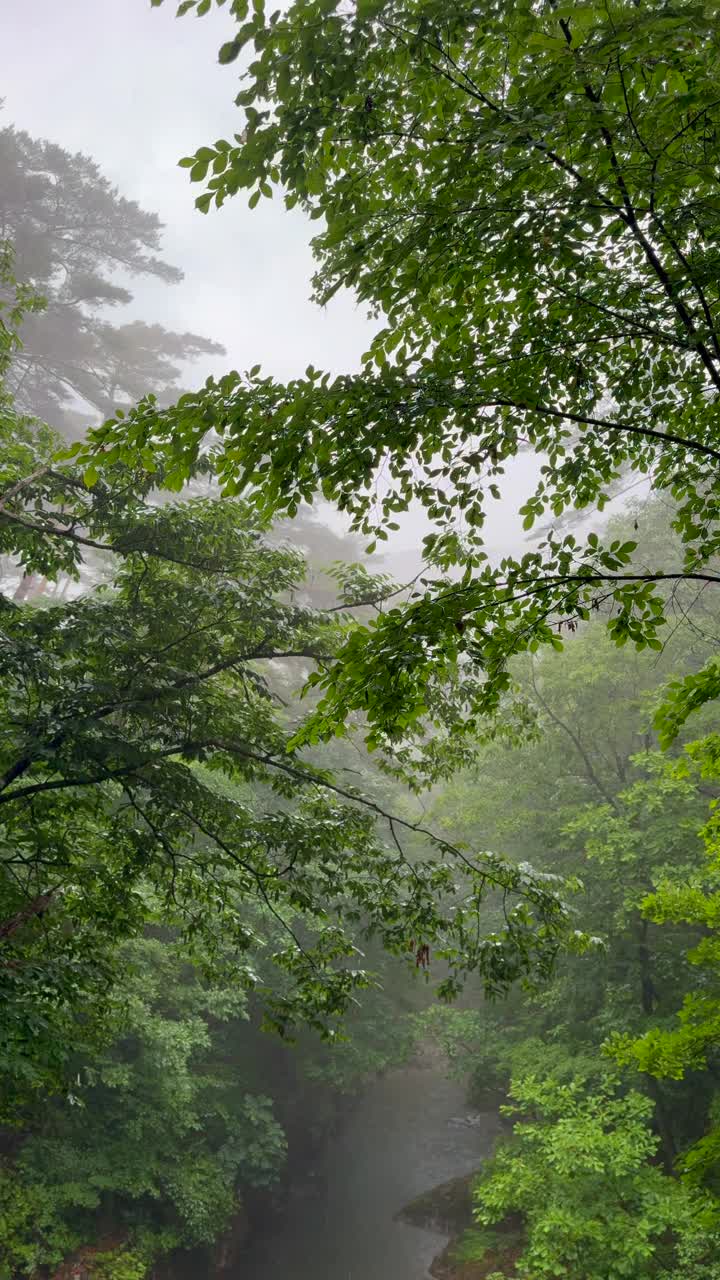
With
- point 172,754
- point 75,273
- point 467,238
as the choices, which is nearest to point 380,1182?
point 172,754

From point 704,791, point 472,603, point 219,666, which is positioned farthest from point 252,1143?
point 472,603

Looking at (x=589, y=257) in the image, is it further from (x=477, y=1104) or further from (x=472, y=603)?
(x=477, y=1104)

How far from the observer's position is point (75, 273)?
901 inches

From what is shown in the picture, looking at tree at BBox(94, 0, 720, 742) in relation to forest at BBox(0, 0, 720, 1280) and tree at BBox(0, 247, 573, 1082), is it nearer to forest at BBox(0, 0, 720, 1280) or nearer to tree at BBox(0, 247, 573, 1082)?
forest at BBox(0, 0, 720, 1280)

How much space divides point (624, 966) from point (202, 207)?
15233 mm

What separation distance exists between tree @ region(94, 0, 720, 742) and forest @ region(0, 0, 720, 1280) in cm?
2

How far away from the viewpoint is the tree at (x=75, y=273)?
2034 cm

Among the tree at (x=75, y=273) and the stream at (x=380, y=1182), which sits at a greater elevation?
the tree at (x=75, y=273)

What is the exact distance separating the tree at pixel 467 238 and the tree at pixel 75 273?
18.9m

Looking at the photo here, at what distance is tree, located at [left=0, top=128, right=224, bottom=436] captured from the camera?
2034 centimetres

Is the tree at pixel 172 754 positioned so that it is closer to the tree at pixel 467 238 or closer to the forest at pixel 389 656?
the forest at pixel 389 656

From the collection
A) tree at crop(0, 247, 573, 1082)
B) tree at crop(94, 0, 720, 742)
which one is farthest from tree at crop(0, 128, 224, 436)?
tree at crop(94, 0, 720, 742)

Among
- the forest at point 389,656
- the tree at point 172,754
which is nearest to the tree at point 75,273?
the forest at point 389,656

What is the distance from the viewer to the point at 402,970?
21.7 metres
